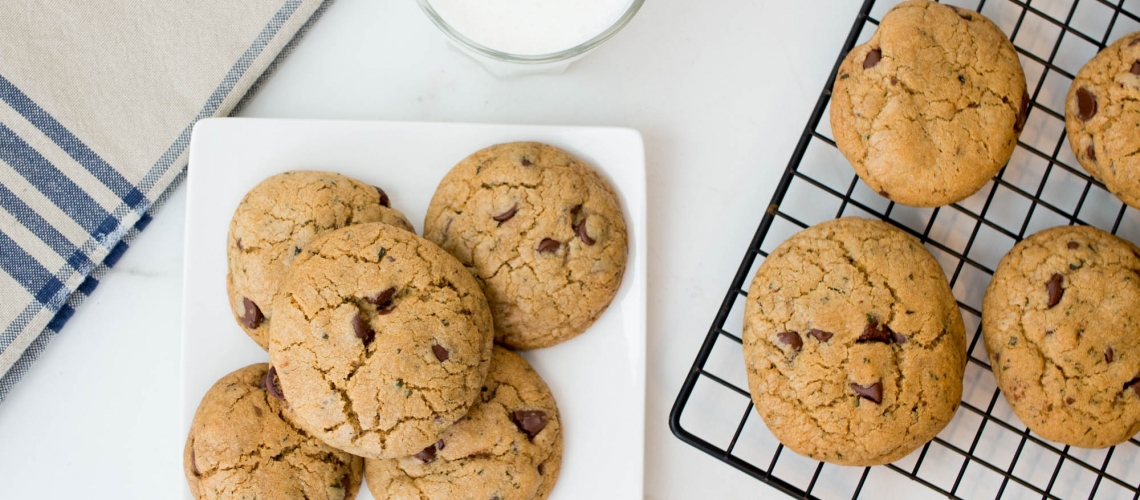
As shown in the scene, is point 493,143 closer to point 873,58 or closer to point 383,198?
point 383,198

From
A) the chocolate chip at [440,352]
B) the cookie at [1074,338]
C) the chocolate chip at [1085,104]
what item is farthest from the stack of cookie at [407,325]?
the chocolate chip at [1085,104]

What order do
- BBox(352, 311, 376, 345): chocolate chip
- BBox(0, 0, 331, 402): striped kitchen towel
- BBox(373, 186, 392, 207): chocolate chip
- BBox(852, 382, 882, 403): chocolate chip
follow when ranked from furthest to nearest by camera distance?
BBox(0, 0, 331, 402): striped kitchen towel → BBox(373, 186, 392, 207): chocolate chip → BBox(852, 382, 882, 403): chocolate chip → BBox(352, 311, 376, 345): chocolate chip

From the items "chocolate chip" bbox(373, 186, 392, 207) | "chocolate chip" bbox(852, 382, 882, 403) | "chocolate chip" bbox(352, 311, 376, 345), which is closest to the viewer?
"chocolate chip" bbox(352, 311, 376, 345)

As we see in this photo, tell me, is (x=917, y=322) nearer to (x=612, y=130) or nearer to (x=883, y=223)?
(x=883, y=223)

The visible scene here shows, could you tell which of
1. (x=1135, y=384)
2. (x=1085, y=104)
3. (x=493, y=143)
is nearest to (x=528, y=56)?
(x=493, y=143)

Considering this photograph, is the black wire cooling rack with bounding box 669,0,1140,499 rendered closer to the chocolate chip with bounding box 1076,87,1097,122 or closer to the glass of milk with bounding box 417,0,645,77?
the chocolate chip with bounding box 1076,87,1097,122

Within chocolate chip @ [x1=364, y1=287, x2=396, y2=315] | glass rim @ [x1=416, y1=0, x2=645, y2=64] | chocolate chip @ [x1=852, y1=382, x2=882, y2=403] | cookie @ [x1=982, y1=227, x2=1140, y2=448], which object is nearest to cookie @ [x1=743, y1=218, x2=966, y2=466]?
chocolate chip @ [x1=852, y1=382, x2=882, y2=403]

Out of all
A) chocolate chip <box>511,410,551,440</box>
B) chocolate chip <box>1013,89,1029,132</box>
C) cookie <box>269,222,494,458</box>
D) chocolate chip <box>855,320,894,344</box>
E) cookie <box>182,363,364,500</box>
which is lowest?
cookie <box>182,363,364,500</box>

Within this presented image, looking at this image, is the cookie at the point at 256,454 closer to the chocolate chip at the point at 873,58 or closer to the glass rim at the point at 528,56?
the glass rim at the point at 528,56
